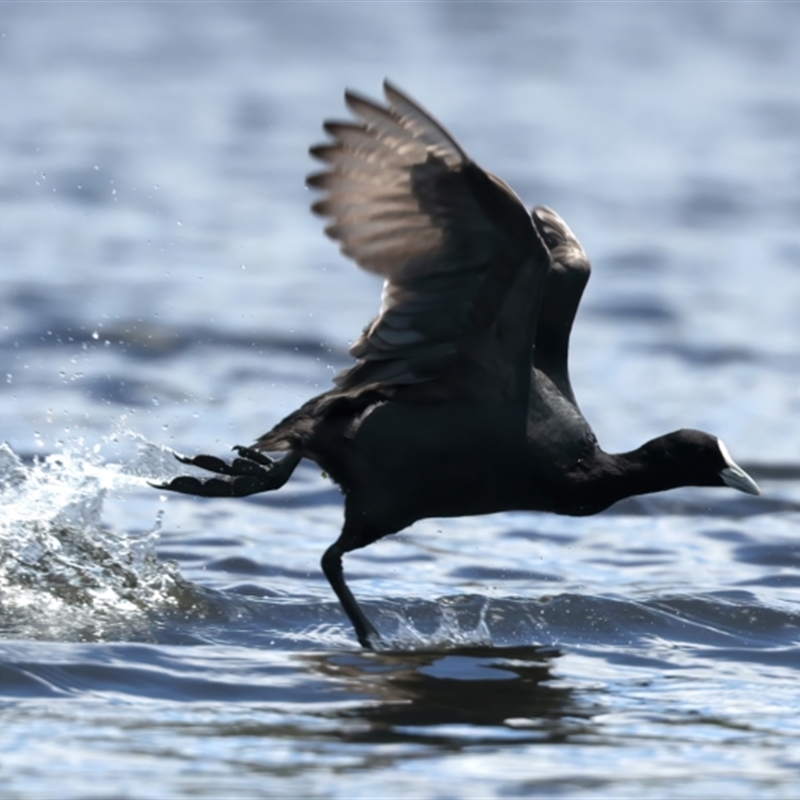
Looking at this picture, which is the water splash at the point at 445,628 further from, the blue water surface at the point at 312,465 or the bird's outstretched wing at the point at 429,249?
the bird's outstretched wing at the point at 429,249

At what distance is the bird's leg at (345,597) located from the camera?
6.69 meters

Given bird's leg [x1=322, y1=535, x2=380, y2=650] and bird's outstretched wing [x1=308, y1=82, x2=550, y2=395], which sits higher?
bird's outstretched wing [x1=308, y1=82, x2=550, y2=395]

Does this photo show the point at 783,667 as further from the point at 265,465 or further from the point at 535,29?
the point at 535,29

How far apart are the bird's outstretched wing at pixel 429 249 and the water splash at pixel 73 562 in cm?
118

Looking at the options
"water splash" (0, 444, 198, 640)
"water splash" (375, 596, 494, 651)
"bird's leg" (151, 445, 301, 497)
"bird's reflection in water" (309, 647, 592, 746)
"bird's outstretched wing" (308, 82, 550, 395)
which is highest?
"bird's outstretched wing" (308, 82, 550, 395)

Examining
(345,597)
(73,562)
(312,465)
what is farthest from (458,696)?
(312,465)

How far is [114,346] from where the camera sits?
11289 mm

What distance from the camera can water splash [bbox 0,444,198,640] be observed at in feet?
22.0

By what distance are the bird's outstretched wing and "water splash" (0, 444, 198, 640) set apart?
3.88 ft

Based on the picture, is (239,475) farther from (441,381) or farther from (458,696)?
(458,696)

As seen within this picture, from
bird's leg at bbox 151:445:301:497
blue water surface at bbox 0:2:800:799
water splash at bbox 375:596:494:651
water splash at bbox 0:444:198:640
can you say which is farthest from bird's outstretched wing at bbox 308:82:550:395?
water splash at bbox 0:444:198:640

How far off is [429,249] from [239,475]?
51.3 inches

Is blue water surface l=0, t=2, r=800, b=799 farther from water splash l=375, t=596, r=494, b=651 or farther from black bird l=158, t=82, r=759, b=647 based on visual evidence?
black bird l=158, t=82, r=759, b=647

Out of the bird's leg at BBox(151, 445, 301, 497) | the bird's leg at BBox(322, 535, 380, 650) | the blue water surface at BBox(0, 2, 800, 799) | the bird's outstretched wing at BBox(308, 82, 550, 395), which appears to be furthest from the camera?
the bird's leg at BBox(151, 445, 301, 497)
